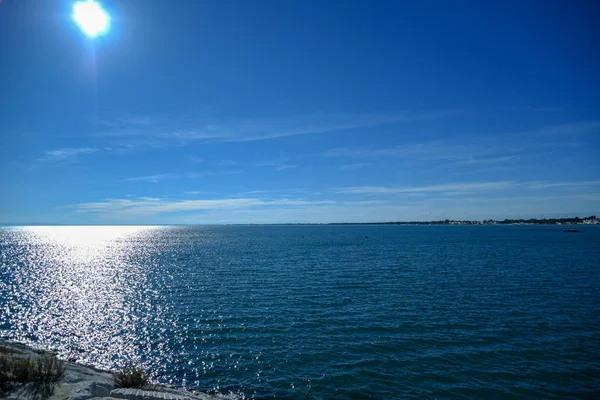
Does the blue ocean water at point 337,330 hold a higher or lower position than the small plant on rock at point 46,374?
lower

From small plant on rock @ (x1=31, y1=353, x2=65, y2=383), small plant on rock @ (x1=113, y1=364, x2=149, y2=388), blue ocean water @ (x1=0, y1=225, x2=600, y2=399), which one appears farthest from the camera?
blue ocean water @ (x1=0, y1=225, x2=600, y2=399)

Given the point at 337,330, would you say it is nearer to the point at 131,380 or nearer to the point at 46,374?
the point at 131,380

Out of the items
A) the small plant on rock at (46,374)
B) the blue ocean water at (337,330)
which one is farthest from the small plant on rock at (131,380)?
the blue ocean water at (337,330)

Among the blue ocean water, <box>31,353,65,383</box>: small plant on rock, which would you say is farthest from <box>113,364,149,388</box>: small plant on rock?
the blue ocean water

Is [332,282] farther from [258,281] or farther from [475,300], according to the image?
[475,300]

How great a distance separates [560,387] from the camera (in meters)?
19.3

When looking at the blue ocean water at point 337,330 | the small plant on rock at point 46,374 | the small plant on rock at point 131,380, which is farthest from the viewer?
the blue ocean water at point 337,330

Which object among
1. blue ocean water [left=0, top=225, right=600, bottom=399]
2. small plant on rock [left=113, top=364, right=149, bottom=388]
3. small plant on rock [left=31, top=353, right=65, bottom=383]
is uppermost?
small plant on rock [left=31, top=353, right=65, bottom=383]

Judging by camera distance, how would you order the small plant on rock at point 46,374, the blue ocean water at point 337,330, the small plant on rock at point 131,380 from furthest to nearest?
the blue ocean water at point 337,330 < the small plant on rock at point 131,380 < the small plant on rock at point 46,374

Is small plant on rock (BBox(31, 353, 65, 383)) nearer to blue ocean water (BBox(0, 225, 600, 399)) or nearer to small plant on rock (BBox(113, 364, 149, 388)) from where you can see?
small plant on rock (BBox(113, 364, 149, 388))

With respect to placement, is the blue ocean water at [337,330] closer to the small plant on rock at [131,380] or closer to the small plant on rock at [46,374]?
the small plant on rock at [131,380]

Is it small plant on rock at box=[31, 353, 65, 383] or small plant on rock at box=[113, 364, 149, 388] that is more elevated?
small plant on rock at box=[31, 353, 65, 383]

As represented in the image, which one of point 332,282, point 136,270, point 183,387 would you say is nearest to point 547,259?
point 332,282

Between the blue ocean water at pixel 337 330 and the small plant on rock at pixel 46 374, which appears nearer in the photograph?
the small plant on rock at pixel 46 374
